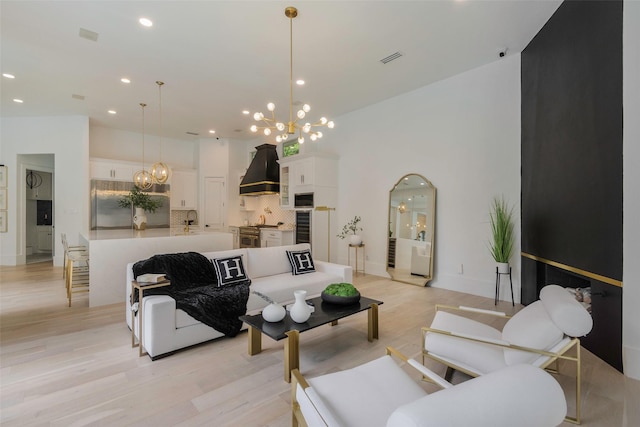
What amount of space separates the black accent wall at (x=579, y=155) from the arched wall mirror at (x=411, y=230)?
1.45m

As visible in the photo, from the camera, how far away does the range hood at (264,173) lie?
7.61 metres

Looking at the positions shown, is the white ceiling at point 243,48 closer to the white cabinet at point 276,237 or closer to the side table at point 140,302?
the side table at point 140,302

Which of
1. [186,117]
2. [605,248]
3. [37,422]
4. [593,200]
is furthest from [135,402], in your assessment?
[186,117]

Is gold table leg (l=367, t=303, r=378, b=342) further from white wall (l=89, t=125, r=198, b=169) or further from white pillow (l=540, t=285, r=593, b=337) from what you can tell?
white wall (l=89, t=125, r=198, b=169)

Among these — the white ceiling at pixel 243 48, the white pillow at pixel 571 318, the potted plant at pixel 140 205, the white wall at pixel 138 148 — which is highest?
the white ceiling at pixel 243 48

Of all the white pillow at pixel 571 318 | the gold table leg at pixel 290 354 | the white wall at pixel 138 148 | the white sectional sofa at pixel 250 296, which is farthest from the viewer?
the white wall at pixel 138 148

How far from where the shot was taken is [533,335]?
6.11 feet

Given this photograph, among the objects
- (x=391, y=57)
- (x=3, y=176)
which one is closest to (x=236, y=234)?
(x=3, y=176)

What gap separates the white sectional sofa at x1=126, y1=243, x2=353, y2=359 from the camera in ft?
8.65

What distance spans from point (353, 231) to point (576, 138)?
4067mm

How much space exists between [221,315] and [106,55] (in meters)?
3.84

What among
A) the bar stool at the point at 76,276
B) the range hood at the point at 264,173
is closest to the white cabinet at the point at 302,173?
the range hood at the point at 264,173

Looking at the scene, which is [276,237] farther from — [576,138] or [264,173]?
[576,138]

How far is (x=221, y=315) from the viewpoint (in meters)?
2.99
